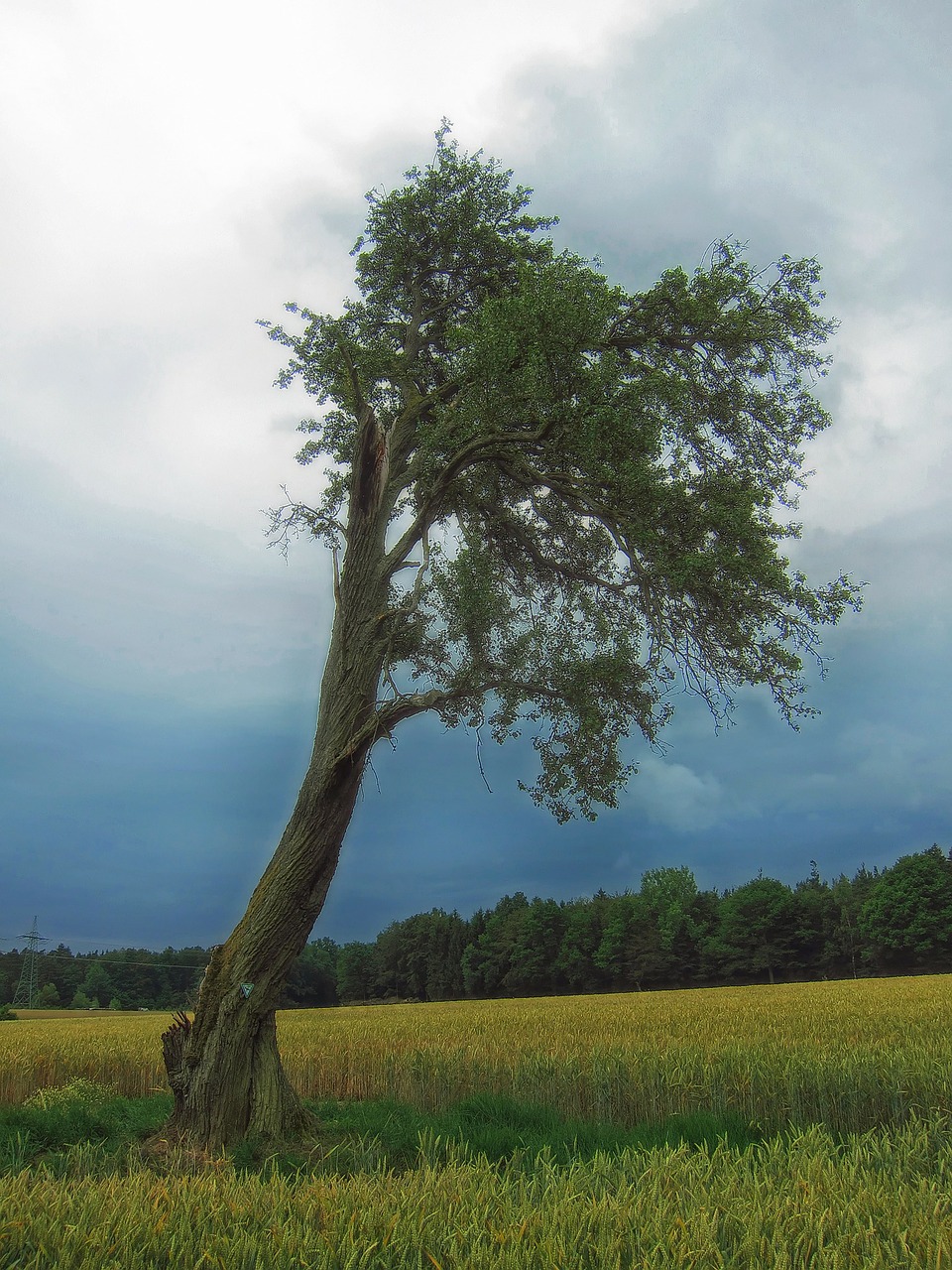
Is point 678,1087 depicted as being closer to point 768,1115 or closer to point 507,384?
point 768,1115

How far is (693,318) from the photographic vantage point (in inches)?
594

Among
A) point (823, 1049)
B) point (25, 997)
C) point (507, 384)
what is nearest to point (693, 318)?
point (507, 384)

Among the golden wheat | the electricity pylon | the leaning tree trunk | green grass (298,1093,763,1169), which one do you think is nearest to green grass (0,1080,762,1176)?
green grass (298,1093,763,1169)

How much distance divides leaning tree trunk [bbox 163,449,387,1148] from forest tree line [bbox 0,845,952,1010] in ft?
284

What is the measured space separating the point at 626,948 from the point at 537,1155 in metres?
93.1

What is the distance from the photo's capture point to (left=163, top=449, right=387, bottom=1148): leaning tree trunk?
10453mm

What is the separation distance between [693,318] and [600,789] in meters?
9.00

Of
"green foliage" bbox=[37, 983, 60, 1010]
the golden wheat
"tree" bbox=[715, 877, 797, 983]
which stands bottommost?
"green foliage" bbox=[37, 983, 60, 1010]

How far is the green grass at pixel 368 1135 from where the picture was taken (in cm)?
851

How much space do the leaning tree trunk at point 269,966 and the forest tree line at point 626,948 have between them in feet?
284

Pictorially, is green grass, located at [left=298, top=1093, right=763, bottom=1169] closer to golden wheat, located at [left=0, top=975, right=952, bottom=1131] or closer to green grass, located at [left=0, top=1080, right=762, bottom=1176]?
green grass, located at [left=0, top=1080, right=762, bottom=1176]

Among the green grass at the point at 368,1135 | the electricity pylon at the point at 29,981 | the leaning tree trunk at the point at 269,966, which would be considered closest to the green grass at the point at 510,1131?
the green grass at the point at 368,1135

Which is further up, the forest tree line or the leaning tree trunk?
the leaning tree trunk

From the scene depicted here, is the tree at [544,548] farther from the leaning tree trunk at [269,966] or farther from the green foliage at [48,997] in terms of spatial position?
the green foliage at [48,997]
